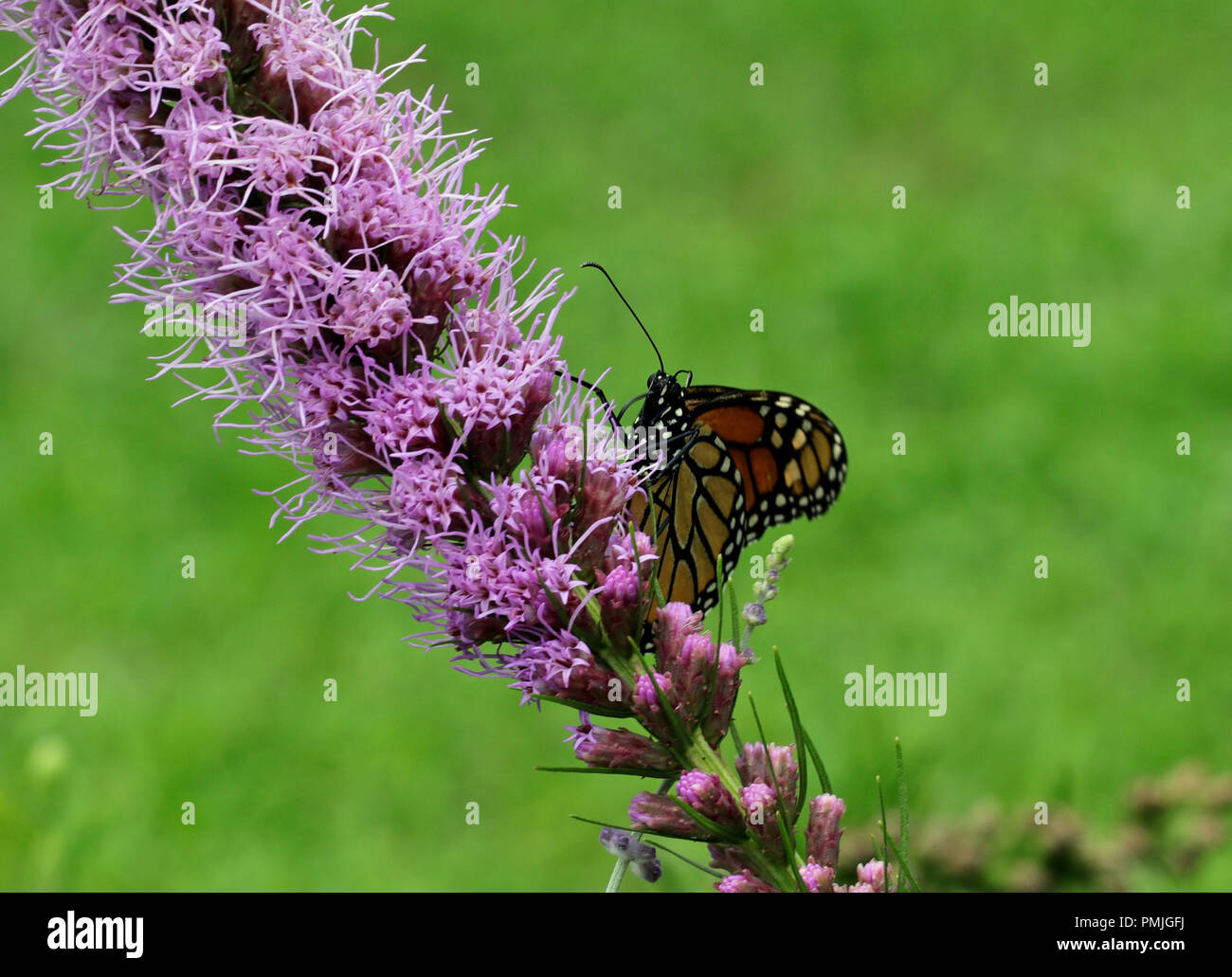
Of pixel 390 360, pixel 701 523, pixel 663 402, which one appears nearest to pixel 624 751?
pixel 390 360

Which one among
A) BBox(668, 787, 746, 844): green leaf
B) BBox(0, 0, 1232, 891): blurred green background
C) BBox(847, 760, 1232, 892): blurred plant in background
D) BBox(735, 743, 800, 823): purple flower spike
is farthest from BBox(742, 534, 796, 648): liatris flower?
BBox(0, 0, 1232, 891): blurred green background

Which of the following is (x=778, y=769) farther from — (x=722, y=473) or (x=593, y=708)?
(x=722, y=473)

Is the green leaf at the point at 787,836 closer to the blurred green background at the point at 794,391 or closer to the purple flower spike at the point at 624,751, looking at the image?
the purple flower spike at the point at 624,751

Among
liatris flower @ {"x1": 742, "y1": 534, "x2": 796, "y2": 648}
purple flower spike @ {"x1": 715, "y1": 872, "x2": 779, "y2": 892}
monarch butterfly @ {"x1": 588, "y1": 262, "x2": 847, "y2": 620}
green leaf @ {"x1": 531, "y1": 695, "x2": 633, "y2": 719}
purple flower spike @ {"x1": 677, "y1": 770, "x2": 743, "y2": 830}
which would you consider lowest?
purple flower spike @ {"x1": 715, "y1": 872, "x2": 779, "y2": 892}

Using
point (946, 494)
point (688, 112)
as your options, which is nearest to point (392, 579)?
point (946, 494)

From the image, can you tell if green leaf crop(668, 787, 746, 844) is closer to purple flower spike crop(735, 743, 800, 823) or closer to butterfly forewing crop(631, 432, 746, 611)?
purple flower spike crop(735, 743, 800, 823)

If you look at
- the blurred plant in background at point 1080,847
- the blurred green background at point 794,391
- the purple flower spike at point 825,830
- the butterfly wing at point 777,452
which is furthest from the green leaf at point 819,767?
the blurred green background at point 794,391

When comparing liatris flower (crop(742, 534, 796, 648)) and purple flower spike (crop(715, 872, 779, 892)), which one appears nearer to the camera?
purple flower spike (crop(715, 872, 779, 892))
